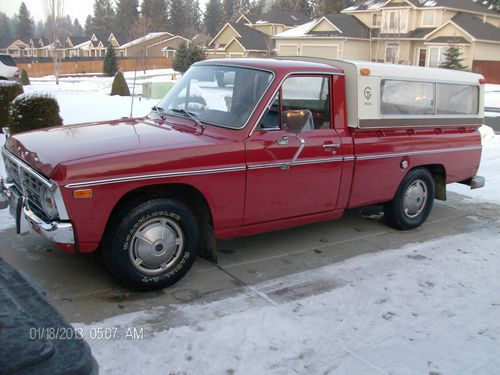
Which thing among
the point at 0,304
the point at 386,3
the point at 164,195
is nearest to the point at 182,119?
the point at 164,195

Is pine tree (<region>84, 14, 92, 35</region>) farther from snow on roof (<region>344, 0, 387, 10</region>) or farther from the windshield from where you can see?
the windshield

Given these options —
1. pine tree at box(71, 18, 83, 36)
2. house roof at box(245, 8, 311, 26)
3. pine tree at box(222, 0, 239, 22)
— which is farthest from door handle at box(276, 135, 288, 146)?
pine tree at box(71, 18, 83, 36)

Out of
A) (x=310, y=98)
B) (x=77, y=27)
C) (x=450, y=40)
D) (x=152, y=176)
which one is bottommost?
(x=152, y=176)

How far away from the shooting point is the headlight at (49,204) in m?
3.79

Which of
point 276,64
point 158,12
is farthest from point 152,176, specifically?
point 158,12

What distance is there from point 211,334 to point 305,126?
2245 millimetres

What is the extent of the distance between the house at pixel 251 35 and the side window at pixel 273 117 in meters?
45.1

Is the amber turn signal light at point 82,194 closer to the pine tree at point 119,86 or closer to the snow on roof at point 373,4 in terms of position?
the pine tree at point 119,86

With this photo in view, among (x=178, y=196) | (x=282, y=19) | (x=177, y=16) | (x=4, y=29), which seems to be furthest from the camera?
(x=4, y=29)

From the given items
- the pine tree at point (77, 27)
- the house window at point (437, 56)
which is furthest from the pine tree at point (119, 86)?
the pine tree at point (77, 27)

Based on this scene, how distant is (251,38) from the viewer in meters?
55.1

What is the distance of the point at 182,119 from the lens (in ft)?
16.6

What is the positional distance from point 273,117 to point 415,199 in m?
2.48

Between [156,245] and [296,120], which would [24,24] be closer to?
[296,120]
